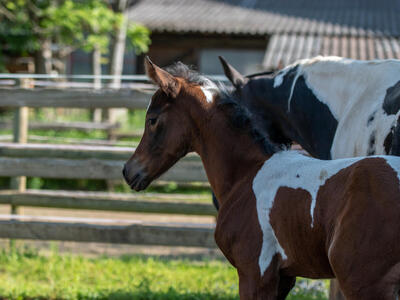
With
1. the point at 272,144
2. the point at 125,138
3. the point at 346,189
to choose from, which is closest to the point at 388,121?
the point at 272,144

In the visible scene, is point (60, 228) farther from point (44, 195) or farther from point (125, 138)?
point (125, 138)

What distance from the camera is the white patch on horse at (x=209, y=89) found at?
315 cm

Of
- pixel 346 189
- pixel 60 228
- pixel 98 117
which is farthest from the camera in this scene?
pixel 98 117

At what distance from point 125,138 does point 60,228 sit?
6127mm

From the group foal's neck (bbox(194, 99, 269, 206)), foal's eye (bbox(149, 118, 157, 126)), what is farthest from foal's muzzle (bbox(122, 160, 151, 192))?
foal's neck (bbox(194, 99, 269, 206))

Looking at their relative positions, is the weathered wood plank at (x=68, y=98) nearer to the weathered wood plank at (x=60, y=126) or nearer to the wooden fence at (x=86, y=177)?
the wooden fence at (x=86, y=177)

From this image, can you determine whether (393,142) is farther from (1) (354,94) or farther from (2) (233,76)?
→ (2) (233,76)

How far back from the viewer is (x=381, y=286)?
214 centimetres

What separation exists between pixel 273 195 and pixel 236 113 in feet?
1.95

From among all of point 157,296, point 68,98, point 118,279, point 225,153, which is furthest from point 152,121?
point 68,98

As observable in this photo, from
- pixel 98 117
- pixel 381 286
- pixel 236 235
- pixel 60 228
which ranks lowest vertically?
pixel 98 117

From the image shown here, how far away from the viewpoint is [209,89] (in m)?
3.19

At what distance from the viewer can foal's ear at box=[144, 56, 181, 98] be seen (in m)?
3.04

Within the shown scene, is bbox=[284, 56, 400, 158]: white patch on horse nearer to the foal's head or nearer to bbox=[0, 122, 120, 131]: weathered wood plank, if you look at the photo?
the foal's head
